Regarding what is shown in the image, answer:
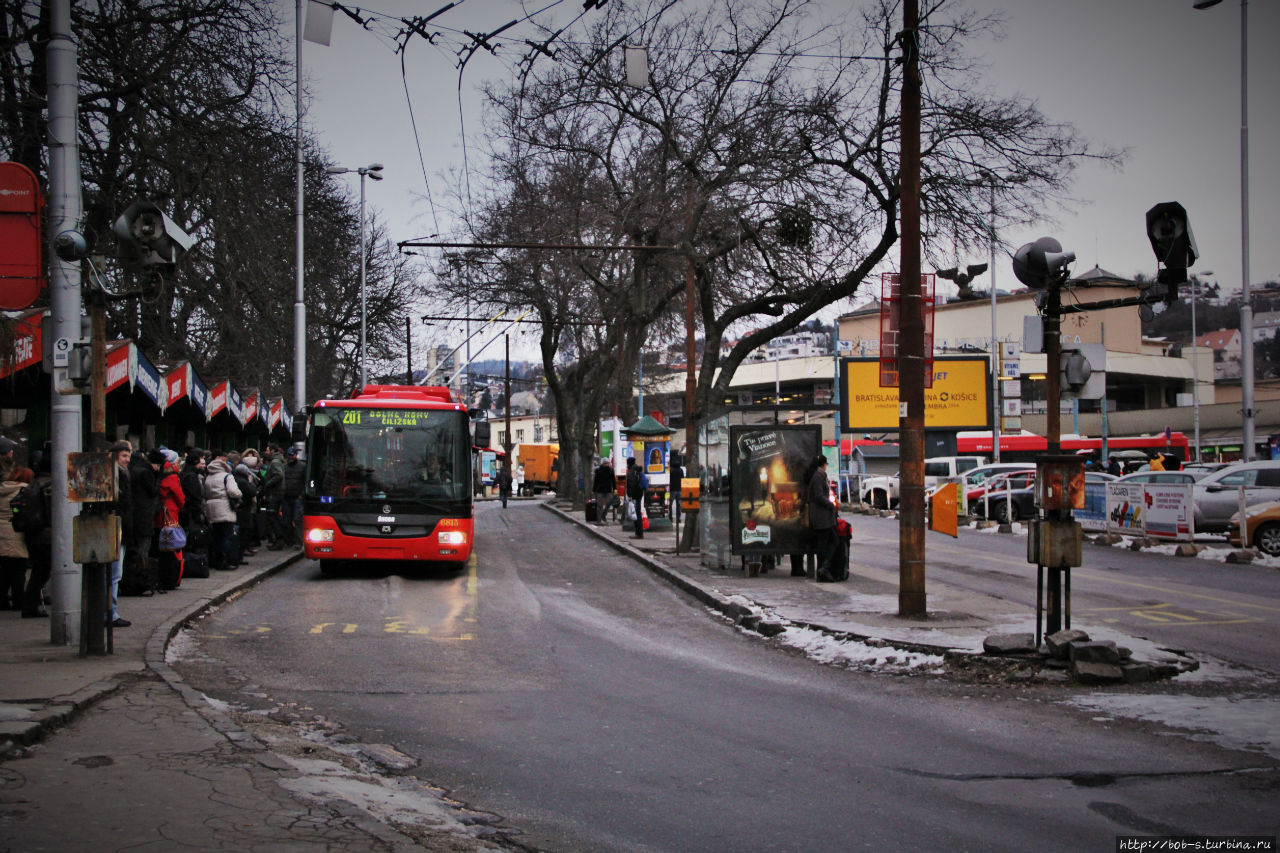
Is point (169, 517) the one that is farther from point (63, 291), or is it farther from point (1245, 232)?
point (1245, 232)

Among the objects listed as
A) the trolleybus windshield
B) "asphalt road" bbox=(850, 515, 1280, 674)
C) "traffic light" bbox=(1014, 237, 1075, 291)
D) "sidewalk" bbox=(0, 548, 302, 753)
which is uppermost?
"traffic light" bbox=(1014, 237, 1075, 291)

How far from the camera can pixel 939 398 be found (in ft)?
184

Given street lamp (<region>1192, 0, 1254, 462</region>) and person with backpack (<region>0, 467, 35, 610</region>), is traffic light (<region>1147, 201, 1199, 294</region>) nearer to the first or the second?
person with backpack (<region>0, 467, 35, 610</region>)

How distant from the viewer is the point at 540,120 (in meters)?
21.9

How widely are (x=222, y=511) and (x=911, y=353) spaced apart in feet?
37.3

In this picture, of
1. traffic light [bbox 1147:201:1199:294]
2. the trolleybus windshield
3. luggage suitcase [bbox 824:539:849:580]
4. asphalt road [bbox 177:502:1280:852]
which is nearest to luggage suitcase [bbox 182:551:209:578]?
the trolleybus windshield

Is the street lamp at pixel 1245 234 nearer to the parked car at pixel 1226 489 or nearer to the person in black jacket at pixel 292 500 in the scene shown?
the parked car at pixel 1226 489

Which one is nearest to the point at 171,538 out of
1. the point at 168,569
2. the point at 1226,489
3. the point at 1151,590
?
the point at 168,569

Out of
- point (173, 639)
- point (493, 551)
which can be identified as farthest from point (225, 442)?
point (173, 639)

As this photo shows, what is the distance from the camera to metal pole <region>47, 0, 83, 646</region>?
1010cm

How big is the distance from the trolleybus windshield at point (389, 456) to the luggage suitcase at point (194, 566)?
6.34ft

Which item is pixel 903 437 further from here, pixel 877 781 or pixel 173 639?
pixel 173 639

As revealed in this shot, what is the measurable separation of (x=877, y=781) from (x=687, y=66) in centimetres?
1732

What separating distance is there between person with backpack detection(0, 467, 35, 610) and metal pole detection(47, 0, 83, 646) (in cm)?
214
